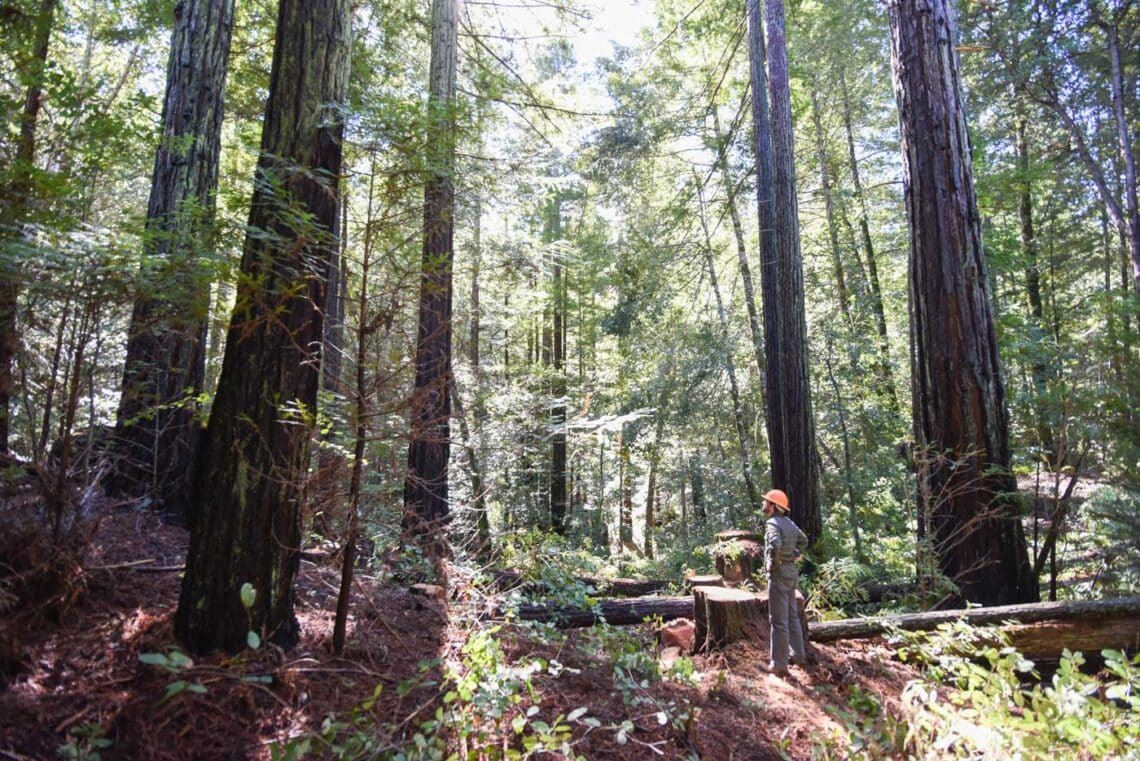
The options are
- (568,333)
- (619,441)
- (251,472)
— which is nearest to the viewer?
(251,472)

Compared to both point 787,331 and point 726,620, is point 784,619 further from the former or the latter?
point 787,331

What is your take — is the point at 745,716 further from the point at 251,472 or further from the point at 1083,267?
the point at 1083,267

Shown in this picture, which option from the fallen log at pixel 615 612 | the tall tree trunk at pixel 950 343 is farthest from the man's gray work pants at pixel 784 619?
the tall tree trunk at pixel 950 343

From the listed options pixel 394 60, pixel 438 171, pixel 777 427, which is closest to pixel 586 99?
pixel 394 60

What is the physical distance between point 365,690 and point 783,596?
121 inches

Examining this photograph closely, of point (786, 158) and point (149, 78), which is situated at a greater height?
point (149, 78)

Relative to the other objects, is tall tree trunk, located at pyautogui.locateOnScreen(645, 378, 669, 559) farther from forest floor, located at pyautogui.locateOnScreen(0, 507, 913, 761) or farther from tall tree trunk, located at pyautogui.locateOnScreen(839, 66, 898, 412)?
Result: forest floor, located at pyautogui.locateOnScreen(0, 507, 913, 761)

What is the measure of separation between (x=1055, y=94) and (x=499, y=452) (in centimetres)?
1406

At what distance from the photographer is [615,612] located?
542 cm

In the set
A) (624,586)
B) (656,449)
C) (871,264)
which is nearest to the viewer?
(624,586)

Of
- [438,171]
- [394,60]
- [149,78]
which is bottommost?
[438,171]

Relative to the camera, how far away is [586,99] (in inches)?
388

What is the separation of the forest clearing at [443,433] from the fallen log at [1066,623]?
0.09 feet

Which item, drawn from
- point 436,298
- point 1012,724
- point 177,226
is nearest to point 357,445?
point 436,298
